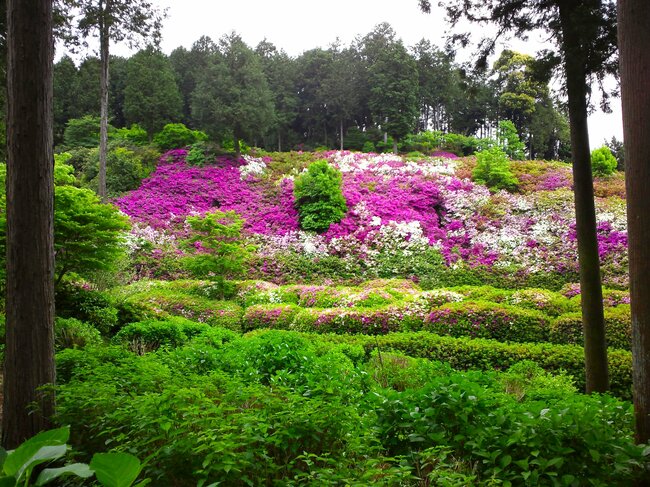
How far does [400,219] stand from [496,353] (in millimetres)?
11780

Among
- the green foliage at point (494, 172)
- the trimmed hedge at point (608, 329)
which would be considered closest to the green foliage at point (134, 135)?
the green foliage at point (494, 172)

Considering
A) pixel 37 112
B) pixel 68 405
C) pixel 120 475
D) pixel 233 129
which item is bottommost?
pixel 68 405

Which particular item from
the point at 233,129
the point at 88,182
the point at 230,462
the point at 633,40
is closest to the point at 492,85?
the point at 233,129

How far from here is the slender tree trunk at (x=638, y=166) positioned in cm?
308

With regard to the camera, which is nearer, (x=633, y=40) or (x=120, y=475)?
(x=120, y=475)

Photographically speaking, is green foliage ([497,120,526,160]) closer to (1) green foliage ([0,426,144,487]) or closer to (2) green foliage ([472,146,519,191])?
(2) green foliage ([472,146,519,191])

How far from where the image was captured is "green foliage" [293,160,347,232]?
18.7m

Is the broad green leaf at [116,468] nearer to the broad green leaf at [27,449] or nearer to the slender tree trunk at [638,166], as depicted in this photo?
the broad green leaf at [27,449]

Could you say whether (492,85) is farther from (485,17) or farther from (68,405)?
(68,405)

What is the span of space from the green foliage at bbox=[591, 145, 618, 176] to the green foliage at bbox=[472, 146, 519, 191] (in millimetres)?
3431

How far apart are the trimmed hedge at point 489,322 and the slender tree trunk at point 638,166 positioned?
590 cm

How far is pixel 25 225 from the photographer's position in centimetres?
355

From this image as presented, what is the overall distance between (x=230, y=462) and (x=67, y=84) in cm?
4078

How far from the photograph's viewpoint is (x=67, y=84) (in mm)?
35375
